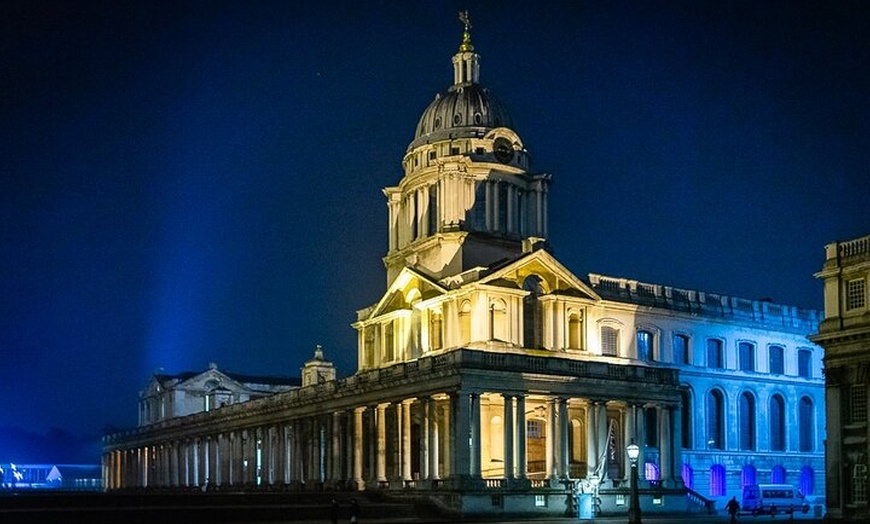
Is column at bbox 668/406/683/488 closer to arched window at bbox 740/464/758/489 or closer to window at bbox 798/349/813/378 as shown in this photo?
arched window at bbox 740/464/758/489

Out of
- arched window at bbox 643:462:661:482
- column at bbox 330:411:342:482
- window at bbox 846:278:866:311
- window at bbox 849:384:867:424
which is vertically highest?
window at bbox 846:278:866:311

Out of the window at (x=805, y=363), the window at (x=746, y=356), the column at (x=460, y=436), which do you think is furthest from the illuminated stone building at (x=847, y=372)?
the window at (x=805, y=363)

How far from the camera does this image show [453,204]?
86.6 m

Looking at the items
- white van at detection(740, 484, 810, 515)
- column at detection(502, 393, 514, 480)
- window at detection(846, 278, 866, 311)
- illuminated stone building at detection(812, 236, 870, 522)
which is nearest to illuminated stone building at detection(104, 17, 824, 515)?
column at detection(502, 393, 514, 480)

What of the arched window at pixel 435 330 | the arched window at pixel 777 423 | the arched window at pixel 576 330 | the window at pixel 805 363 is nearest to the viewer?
the arched window at pixel 435 330

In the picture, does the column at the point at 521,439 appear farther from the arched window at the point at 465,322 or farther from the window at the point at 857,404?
the window at the point at 857,404

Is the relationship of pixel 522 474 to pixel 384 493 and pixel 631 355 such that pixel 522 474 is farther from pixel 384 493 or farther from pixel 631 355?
pixel 631 355

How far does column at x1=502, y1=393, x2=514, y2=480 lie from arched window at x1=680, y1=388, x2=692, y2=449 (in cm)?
2178

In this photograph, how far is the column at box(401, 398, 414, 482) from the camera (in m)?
72.8

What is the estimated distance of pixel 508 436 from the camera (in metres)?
68.4

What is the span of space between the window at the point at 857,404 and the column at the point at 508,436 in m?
18.0

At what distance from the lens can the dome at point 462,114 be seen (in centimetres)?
9025

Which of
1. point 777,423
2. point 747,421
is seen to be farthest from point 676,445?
point 777,423

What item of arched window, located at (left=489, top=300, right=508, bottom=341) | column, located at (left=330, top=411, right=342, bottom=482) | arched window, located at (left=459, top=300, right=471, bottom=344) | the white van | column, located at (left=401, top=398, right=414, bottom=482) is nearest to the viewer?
column, located at (left=401, top=398, right=414, bottom=482)
